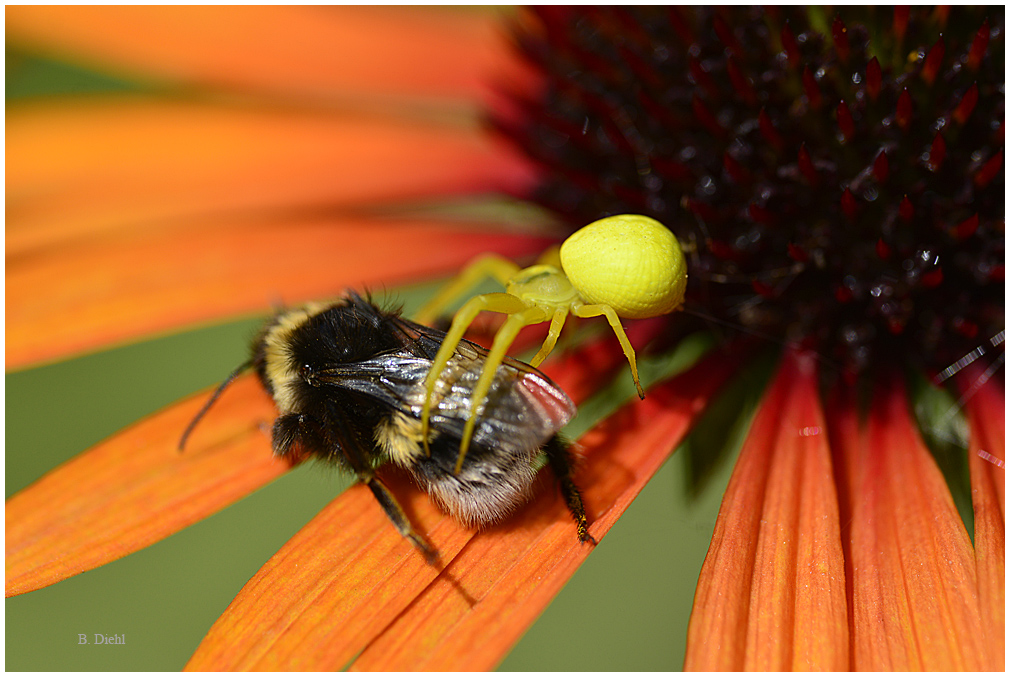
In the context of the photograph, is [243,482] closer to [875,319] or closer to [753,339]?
[753,339]

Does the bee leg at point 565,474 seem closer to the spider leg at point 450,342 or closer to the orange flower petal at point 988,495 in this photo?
the spider leg at point 450,342

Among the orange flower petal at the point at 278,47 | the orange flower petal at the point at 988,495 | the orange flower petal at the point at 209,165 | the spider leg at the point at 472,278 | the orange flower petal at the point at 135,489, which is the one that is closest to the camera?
the orange flower petal at the point at 988,495

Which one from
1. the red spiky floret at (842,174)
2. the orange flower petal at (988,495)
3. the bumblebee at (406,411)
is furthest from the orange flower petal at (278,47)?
the orange flower petal at (988,495)

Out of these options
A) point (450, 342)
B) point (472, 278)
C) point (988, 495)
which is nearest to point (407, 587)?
point (450, 342)

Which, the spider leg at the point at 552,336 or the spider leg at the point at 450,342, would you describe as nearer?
the spider leg at the point at 450,342

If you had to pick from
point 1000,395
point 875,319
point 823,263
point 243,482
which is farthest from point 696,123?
point 243,482
